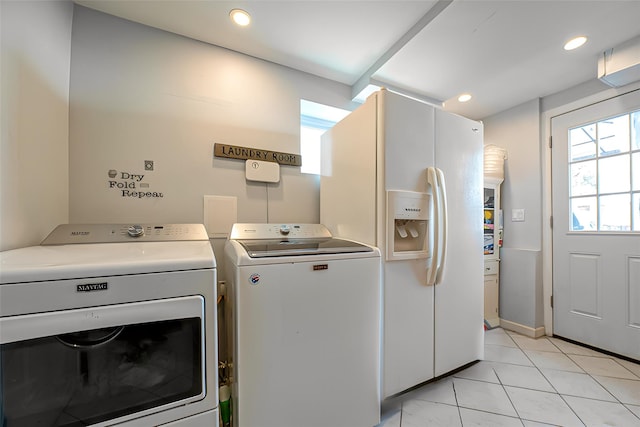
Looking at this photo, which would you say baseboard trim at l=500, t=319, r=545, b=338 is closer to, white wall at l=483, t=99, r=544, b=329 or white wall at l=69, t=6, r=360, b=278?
white wall at l=483, t=99, r=544, b=329

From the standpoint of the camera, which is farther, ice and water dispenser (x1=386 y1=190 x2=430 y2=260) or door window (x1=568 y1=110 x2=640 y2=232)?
door window (x1=568 y1=110 x2=640 y2=232)

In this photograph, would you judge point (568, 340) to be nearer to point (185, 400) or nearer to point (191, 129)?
point (185, 400)

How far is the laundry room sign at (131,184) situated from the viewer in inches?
54.5

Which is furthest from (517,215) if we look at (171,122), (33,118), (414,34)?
(33,118)

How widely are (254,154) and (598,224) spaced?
2.91 meters

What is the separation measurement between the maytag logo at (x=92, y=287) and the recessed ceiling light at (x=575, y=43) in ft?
9.32

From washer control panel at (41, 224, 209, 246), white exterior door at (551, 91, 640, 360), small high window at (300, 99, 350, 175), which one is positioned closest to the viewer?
washer control panel at (41, 224, 209, 246)

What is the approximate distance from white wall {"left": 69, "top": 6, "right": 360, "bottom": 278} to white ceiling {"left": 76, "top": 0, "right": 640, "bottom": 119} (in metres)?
0.14

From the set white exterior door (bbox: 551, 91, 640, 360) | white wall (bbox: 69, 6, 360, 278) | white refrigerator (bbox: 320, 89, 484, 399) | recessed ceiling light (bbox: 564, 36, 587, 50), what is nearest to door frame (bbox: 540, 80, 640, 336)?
white exterior door (bbox: 551, 91, 640, 360)

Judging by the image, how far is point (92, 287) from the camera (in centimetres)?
71

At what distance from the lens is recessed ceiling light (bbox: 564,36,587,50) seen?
61.1 inches

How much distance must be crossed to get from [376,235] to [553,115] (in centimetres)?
241

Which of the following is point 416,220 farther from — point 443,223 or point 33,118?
point 33,118

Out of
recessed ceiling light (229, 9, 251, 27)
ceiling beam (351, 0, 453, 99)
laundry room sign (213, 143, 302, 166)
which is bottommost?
laundry room sign (213, 143, 302, 166)
